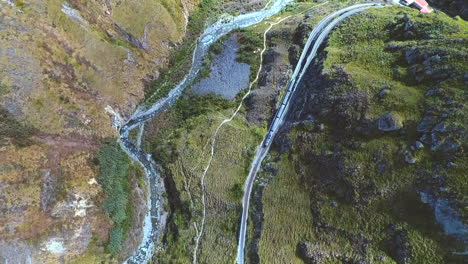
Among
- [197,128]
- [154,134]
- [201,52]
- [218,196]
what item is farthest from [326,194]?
[201,52]

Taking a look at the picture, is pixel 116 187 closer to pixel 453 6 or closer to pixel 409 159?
pixel 409 159

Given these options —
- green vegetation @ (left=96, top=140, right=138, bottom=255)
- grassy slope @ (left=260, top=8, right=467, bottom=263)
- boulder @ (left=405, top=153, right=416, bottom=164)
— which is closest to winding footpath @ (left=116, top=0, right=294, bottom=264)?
green vegetation @ (left=96, top=140, right=138, bottom=255)

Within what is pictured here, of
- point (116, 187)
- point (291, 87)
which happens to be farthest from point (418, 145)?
point (116, 187)

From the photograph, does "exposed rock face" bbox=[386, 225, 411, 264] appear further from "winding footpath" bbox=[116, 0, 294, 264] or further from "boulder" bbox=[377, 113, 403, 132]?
"winding footpath" bbox=[116, 0, 294, 264]

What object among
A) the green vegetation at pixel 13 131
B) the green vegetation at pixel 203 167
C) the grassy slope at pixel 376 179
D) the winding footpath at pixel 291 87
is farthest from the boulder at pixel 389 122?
the green vegetation at pixel 13 131

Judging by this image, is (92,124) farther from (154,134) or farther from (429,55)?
(429,55)
